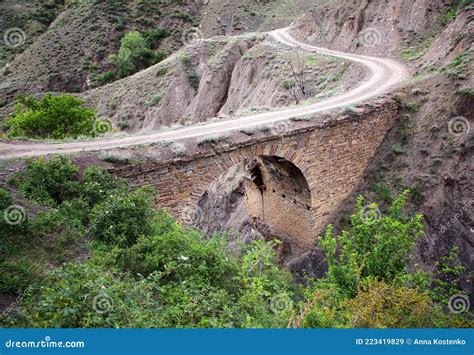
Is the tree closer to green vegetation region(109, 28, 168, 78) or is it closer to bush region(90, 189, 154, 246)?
green vegetation region(109, 28, 168, 78)

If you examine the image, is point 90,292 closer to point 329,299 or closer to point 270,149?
point 329,299

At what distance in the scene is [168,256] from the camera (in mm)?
6754

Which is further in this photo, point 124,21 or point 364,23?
point 124,21

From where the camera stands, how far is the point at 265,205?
17203 mm

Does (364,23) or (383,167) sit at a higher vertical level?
(364,23)

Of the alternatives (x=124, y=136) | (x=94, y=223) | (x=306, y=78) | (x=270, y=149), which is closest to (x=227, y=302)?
(x=94, y=223)

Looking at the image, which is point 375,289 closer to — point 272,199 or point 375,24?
point 272,199

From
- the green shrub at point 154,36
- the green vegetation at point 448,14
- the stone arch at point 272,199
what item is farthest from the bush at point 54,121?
the green shrub at point 154,36

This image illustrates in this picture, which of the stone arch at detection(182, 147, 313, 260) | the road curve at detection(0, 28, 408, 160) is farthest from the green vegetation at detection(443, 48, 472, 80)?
the stone arch at detection(182, 147, 313, 260)

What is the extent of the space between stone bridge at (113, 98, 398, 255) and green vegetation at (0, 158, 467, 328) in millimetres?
2036

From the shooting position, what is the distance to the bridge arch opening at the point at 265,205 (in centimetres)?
1445

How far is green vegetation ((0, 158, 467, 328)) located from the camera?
4852 millimetres

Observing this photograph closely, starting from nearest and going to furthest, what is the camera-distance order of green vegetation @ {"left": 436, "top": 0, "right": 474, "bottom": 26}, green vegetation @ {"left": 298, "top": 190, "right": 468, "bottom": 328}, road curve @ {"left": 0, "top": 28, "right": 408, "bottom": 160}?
green vegetation @ {"left": 298, "top": 190, "right": 468, "bottom": 328}
road curve @ {"left": 0, "top": 28, "right": 408, "bottom": 160}
green vegetation @ {"left": 436, "top": 0, "right": 474, "bottom": 26}

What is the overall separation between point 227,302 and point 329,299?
267cm
